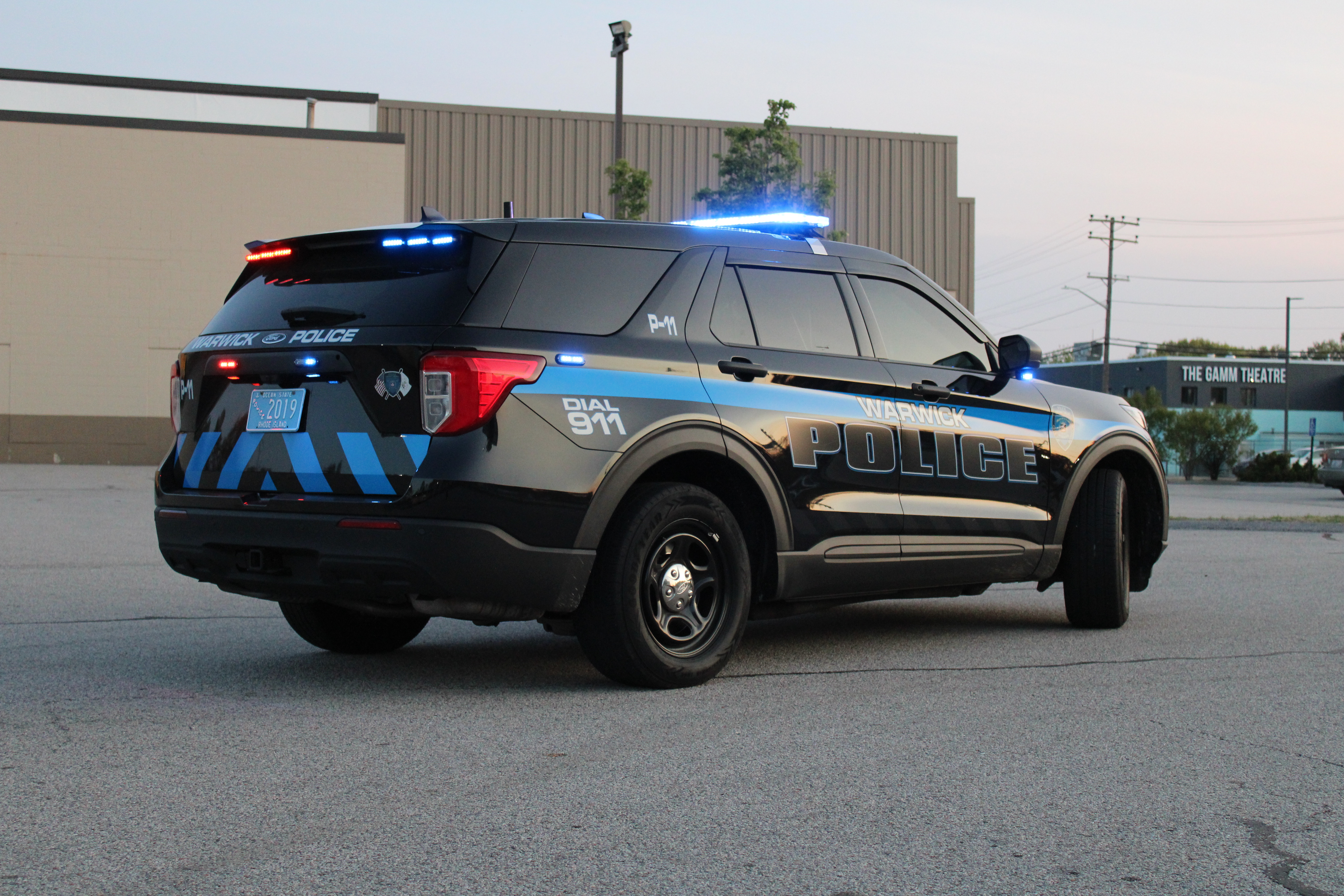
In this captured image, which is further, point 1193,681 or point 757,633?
point 757,633

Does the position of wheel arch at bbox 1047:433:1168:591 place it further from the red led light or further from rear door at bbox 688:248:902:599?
the red led light

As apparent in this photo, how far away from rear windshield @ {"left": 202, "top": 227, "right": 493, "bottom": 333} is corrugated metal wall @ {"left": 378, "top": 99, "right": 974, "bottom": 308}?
29.1 metres

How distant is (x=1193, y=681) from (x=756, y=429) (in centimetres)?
216

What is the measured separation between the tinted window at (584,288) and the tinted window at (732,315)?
0.30 m

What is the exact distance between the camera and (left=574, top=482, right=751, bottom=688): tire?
515 centimetres

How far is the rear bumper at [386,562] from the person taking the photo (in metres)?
4.77

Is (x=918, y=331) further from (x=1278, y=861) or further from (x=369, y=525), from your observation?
(x=1278, y=861)

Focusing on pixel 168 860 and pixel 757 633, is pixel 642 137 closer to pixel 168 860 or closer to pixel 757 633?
pixel 757 633

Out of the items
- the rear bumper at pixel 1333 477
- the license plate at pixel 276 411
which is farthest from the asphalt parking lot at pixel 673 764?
the rear bumper at pixel 1333 477

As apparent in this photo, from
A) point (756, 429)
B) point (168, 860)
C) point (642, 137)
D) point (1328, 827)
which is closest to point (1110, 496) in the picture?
point (756, 429)

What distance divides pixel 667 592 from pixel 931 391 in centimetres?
182

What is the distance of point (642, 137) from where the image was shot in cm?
3678

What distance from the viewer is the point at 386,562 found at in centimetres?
479

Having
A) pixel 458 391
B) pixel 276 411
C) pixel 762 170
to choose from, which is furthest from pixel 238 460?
pixel 762 170
